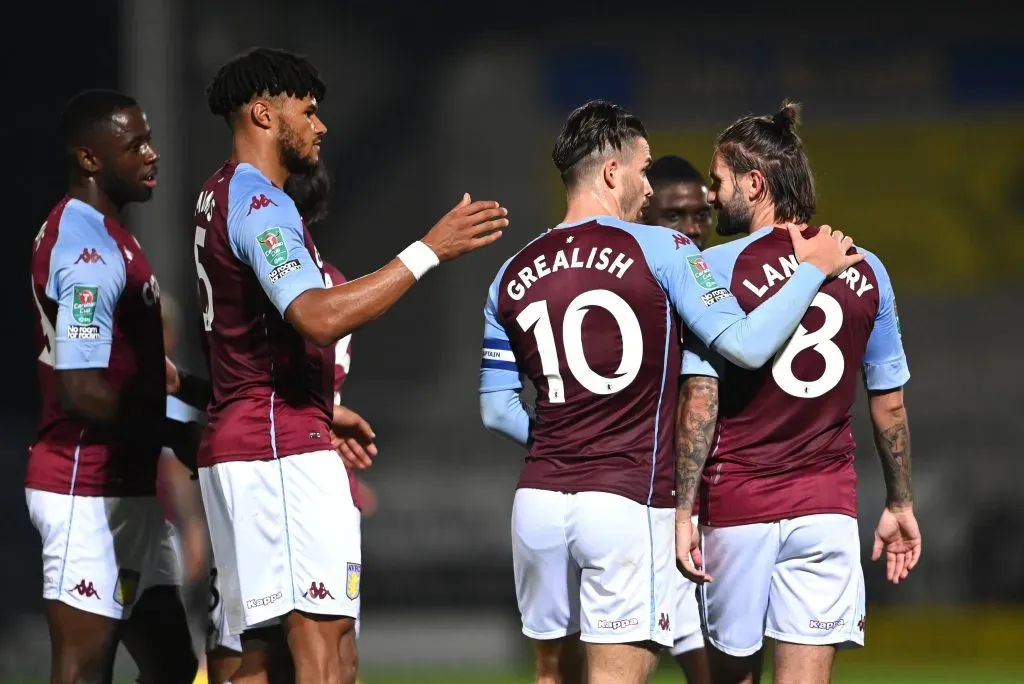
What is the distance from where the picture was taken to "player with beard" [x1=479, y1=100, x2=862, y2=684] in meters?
4.25

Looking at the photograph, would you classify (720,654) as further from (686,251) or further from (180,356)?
(180,356)

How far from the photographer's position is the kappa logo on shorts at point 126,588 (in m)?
4.81

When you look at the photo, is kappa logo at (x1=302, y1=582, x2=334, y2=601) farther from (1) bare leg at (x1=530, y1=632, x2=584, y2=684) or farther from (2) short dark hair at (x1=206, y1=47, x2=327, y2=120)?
(2) short dark hair at (x1=206, y1=47, x2=327, y2=120)

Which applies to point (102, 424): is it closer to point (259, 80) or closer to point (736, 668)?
point (259, 80)

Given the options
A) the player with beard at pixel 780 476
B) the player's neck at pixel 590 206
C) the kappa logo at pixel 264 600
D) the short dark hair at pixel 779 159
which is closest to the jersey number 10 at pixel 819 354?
the player with beard at pixel 780 476

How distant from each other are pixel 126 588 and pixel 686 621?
1.98 meters

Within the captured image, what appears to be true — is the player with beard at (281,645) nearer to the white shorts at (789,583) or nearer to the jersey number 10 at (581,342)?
the jersey number 10 at (581,342)

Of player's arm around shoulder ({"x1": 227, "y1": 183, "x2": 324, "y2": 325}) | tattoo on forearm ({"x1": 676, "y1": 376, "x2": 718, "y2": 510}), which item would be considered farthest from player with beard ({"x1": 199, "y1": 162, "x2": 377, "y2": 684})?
tattoo on forearm ({"x1": 676, "y1": 376, "x2": 718, "y2": 510})

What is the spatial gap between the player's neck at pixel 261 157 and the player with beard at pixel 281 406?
1.3 inches

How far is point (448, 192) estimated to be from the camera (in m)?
12.6

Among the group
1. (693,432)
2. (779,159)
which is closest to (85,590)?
(693,432)

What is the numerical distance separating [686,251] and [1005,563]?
778cm

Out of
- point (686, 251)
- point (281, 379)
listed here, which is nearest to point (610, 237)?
point (686, 251)

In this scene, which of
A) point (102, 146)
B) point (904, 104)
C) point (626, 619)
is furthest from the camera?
point (904, 104)
